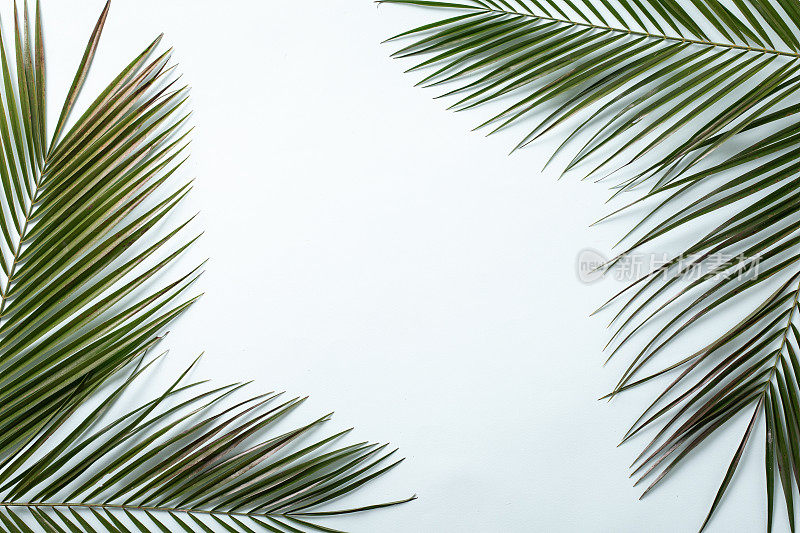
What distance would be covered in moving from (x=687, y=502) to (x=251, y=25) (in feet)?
3.19

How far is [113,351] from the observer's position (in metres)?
0.91

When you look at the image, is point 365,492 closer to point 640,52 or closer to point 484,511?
point 484,511

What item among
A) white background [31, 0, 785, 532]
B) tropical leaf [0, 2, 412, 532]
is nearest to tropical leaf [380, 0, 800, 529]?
white background [31, 0, 785, 532]

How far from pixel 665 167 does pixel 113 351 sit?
32.3 inches

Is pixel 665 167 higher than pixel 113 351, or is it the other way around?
pixel 665 167

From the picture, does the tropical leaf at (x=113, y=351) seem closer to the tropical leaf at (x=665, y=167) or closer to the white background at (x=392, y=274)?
the white background at (x=392, y=274)

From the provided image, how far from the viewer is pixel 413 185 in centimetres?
98

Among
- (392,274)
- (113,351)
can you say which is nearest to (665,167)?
(392,274)

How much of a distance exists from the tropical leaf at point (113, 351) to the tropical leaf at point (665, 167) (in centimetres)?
42

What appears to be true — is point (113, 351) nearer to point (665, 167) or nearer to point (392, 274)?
point (392, 274)

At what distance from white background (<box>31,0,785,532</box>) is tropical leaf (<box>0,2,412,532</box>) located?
4 centimetres

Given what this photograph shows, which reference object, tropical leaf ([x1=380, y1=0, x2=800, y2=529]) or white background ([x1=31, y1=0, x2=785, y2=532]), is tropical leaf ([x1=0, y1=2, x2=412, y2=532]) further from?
tropical leaf ([x1=380, y1=0, x2=800, y2=529])

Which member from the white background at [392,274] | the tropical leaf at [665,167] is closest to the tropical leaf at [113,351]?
the white background at [392,274]

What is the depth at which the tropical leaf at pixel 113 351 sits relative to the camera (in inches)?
35.4
